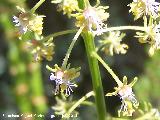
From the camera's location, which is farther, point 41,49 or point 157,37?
point 41,49

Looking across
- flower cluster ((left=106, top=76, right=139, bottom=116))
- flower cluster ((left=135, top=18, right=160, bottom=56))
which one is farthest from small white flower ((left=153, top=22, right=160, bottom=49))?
flower cluster ((left=106, top=76, right=139, bottom=116))

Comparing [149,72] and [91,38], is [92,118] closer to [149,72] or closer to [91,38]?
[149,72]

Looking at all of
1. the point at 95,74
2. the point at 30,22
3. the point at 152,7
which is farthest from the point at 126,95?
the point at 30,22

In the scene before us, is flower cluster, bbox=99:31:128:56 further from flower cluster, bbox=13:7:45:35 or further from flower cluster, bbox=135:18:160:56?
flower cluster, bbox=13:7:45:35

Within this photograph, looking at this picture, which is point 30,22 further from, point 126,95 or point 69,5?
point 126,95

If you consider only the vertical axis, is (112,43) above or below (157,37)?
above

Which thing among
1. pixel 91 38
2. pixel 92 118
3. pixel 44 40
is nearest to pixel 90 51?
pixel 91 38
